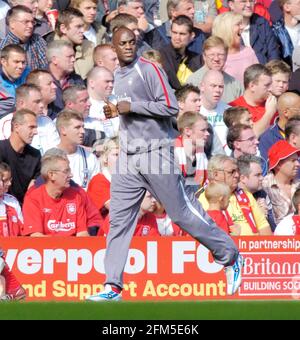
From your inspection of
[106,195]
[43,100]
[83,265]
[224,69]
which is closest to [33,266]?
[83,265]

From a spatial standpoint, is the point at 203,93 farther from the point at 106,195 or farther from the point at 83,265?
the point at 83,265

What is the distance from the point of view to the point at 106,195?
46.6 feet

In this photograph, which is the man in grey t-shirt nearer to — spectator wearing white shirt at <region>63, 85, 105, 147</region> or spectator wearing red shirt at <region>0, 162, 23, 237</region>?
spectator wearing red shirt at <region>0, 162, 23, 237</region>

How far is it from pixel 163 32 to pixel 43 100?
2.43 metres

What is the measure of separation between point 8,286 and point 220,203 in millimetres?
2254

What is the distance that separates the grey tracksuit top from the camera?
37.8 feet

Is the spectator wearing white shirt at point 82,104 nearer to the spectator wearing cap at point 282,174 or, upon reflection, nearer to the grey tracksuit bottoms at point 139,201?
the spectator wearing cap at point 282,174

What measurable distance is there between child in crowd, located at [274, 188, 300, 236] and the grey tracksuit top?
2.66 metres

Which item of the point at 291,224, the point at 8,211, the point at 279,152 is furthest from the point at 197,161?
the point at 8,211

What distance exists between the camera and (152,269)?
1319 centimetres

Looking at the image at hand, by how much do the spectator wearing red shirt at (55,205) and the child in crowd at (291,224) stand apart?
180 cm

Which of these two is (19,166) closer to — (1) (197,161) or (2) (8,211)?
(2) (8,211)

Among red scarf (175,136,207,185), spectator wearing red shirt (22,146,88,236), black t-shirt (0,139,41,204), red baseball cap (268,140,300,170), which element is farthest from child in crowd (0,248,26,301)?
red baseball cap (268,140,300,170)
